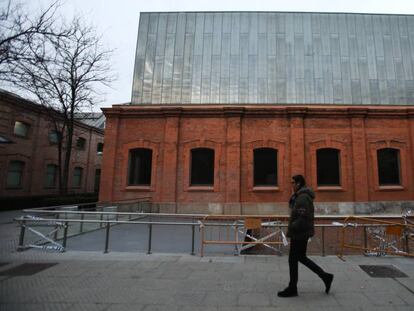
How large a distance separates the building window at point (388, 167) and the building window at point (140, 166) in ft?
45.1

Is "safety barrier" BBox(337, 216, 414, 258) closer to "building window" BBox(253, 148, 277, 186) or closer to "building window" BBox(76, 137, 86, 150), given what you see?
"building window" BBox(253, 148, 277, 186)

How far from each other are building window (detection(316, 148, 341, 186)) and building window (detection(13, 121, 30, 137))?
22064mm

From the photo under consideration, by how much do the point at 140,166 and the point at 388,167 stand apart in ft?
48.7

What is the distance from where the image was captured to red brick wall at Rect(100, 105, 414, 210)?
606 inches

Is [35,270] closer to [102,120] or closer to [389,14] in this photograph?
[389,14]

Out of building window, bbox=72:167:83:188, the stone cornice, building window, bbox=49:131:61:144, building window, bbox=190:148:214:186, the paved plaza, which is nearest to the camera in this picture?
the paved plaza

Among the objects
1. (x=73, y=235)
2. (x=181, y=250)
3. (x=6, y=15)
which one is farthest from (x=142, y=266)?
(x=6, y=15)

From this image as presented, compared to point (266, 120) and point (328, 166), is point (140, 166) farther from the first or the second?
point (328, 166)

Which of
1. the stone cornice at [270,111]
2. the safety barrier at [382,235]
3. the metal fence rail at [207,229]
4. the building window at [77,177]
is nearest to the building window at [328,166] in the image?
the stone cornice at [270,111]

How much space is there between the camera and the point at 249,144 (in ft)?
51.8

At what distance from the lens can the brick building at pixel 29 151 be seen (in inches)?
791

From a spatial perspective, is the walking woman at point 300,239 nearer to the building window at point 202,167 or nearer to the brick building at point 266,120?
the brick building at point 266,120

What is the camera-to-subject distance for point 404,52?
1836 cm

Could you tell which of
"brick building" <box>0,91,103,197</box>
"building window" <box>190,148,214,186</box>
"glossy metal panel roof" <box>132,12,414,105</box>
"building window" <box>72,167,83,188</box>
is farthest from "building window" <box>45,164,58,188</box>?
"building window" <box>190,148,214,186</box>
